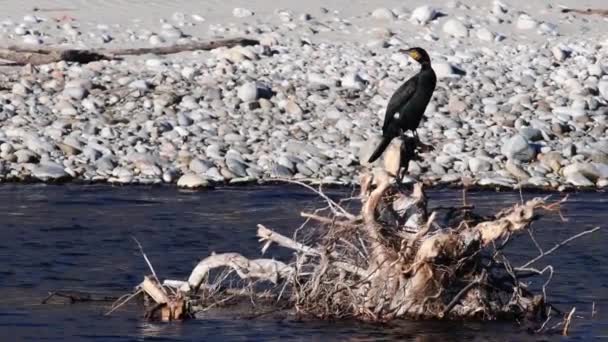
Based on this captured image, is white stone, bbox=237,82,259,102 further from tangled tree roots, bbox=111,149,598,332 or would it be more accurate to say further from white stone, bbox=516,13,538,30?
tangled tree roots, bbox=111,149,598,332

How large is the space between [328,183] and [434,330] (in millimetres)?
5448

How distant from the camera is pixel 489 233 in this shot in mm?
8820

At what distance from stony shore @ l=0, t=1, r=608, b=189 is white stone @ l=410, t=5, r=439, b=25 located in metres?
0.02

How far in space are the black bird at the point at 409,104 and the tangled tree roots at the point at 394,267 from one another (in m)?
3.40

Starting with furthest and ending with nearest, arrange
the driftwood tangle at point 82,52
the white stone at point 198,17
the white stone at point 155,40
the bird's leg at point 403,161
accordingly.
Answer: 1. the white stone at point 198,17
2. the white stone at point 155,40
3. the driftwood tangle at point 82,52
4. the bird's leg at point 403,161

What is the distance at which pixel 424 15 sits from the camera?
20.0m

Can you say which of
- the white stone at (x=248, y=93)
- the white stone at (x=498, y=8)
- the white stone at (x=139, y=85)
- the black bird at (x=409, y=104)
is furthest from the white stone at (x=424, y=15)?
the black bird at (x=409, y=104)

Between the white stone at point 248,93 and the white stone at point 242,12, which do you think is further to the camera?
the white stone at point 242,12

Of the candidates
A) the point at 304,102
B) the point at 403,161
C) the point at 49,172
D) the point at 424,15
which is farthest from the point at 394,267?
the point at 424,15

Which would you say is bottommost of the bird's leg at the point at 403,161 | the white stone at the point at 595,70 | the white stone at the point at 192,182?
the white stone at the point at 192,182

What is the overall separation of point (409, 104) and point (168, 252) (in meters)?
2.46

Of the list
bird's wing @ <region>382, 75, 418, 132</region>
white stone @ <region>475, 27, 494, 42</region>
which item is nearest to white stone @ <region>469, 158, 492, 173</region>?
bird's wing @ <region>382, 75, 418, 132</region>

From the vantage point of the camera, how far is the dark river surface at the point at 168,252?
920 cm

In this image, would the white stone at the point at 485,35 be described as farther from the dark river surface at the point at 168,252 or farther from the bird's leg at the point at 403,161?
the bird's leg at the point at 403,161
